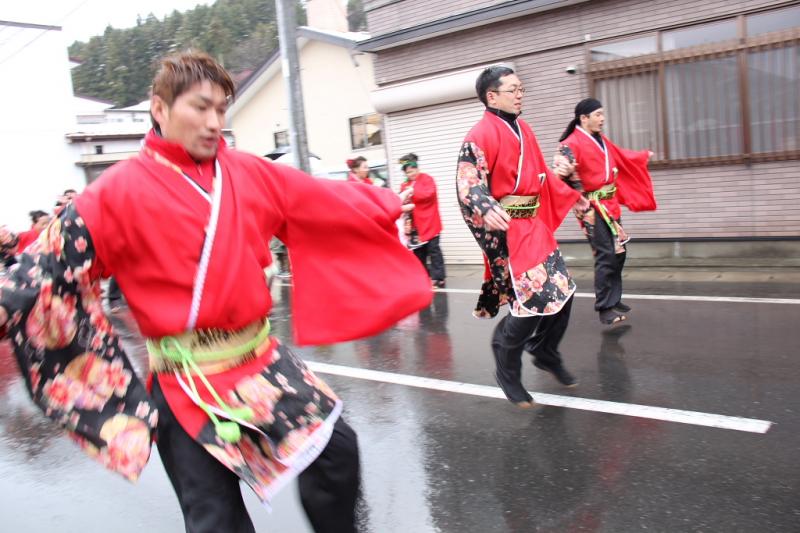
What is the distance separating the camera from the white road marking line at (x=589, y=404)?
3948mm

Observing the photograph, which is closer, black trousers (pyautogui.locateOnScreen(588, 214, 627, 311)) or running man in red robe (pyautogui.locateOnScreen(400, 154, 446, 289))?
black trousers (pyautogui.locateOnScreen(588, 214, 627, 311))

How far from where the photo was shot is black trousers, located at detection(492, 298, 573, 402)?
430cm

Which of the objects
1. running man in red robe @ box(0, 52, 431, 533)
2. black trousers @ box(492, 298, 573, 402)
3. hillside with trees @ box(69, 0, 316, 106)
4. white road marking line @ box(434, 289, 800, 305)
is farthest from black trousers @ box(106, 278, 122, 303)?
hillside with trees @ box(69, 0, 316, 106)

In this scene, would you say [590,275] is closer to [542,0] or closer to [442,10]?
[542,0]

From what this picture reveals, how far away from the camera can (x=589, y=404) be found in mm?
4434

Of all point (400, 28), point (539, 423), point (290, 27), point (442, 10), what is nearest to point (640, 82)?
point (442, 10)

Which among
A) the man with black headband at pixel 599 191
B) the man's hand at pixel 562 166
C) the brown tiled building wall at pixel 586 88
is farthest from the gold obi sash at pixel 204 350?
the brown tiled building wall at pixel 586 88

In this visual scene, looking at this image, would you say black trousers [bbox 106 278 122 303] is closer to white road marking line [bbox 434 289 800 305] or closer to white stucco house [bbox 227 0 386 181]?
white road marking line [bbox 434 289 800 305]

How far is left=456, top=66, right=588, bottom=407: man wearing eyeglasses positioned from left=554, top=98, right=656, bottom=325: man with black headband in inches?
61.8

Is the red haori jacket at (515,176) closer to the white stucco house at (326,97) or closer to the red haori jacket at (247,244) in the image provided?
the red haori jacket at (247,244)

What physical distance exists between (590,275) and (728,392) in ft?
16.1

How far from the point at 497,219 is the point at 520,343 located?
2.55 feet

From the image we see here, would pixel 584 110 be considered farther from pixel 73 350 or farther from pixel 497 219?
pixel 73 350

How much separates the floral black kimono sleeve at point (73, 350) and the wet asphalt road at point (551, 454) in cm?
147
